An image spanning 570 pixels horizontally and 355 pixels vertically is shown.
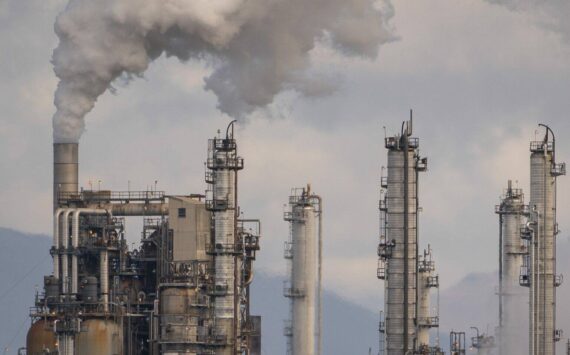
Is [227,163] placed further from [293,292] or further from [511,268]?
[511,268]

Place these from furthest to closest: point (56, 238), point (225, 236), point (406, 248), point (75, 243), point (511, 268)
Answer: point (511, 268)
point (56, 238)
point (75, 243)
point (225, 236)
point (406, 248)

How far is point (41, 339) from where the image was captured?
100688mm

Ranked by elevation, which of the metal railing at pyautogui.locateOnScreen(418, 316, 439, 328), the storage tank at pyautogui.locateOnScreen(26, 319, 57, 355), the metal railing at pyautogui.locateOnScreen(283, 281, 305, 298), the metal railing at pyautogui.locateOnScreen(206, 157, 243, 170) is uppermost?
the metal railing at pyautogui.locateOnScreen(206, 157, 243, 170)

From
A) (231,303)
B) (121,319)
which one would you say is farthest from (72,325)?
(231,303)

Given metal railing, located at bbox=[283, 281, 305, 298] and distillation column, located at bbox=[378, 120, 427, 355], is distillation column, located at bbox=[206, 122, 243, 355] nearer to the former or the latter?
distillation column, located at bbox=[378, 120, 427, 355]

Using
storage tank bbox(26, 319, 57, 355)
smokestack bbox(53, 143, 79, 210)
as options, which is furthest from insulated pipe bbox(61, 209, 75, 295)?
storage tank bbox(26, 319, 57, 355)

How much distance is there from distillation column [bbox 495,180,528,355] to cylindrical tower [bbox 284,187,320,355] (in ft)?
30.7

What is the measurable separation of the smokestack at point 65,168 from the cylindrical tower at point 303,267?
443 inches

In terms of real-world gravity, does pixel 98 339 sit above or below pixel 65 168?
below

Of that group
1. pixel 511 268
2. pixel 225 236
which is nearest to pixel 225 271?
pixel 225 236

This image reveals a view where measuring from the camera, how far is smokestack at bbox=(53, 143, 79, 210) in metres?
101

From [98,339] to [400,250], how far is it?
1699 centimetres

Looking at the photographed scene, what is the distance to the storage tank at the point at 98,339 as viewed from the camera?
97.2 m

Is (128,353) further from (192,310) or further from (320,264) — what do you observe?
(320,264)
